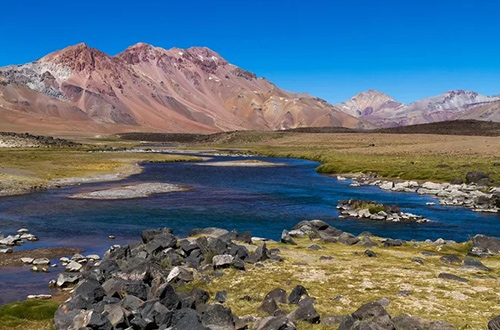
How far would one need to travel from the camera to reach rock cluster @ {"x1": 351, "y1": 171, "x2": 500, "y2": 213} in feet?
173

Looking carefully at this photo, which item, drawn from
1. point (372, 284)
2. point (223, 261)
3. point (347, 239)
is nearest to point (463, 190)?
point (347, 239)

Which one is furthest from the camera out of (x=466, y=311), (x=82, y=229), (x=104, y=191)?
(x=104, y=191)

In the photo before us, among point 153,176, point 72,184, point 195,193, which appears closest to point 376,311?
point 195,193

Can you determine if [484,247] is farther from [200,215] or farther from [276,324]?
[200,215]

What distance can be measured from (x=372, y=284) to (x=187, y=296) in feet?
28.1

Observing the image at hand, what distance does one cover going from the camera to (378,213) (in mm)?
46844

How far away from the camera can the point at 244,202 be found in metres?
59.2

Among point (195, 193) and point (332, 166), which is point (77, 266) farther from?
point (332, 166)

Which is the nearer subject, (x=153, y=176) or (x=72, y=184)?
(x=72, y=184)

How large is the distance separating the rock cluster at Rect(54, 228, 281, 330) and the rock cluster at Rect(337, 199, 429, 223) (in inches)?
845

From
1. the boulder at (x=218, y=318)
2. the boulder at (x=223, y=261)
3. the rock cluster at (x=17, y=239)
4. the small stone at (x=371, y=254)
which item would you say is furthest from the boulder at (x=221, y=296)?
the rock cluster at (x=17, y=239)

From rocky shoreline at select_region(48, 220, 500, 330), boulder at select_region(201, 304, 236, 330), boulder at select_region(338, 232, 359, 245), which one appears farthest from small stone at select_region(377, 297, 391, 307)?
boulder at select_region(338, 232, 359, 245)

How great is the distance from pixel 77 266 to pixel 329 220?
85.6 feet

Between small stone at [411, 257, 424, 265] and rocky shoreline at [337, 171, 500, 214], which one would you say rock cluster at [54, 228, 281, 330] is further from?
rocky shoreline at [337, 171, 500, 214]
